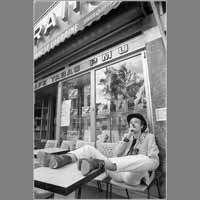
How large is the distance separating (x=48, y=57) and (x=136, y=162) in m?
2.02

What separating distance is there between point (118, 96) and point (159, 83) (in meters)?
0.53

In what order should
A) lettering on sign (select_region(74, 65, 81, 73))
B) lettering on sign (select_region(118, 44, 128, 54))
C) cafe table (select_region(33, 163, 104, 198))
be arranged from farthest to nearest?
lettering on sign (select_region(74, 65, 81, 73)) → lettering on sign (select_region(118, 44, 128, 54)) → cafe table (select_region(33, 163, 104, 198))

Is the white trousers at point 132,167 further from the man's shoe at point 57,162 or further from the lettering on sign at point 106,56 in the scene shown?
the lettering on sign at point 106,56

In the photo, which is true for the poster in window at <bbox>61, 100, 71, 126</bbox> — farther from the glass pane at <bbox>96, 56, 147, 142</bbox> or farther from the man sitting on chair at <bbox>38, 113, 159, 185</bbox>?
the man sitting on chair at <bbox>38, 113, 159, 185</bbox>

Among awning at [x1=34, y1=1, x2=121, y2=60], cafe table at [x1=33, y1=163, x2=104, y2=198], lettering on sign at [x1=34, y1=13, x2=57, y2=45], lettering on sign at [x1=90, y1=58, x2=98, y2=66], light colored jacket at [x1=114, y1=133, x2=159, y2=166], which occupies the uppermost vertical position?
lettering on sign at [x1=34, y1=13, x2=57, y2=45]

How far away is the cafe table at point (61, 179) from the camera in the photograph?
0.76 metres


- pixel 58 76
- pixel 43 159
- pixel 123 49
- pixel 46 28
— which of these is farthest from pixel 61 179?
pixel 46 28

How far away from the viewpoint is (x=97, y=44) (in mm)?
2016

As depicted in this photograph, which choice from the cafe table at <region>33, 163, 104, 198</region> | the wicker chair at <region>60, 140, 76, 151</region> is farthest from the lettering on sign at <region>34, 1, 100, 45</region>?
the cafe table at <region>33, 163, 104, 198</region>

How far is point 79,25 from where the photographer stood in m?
1.84

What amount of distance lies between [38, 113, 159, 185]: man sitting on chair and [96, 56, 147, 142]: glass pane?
261 mm

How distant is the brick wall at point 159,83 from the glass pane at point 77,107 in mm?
923

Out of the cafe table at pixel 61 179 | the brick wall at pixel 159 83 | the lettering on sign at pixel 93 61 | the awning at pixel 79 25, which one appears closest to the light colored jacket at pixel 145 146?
the brick wall at pixel 159 83

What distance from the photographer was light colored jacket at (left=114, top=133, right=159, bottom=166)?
4.04 ft
